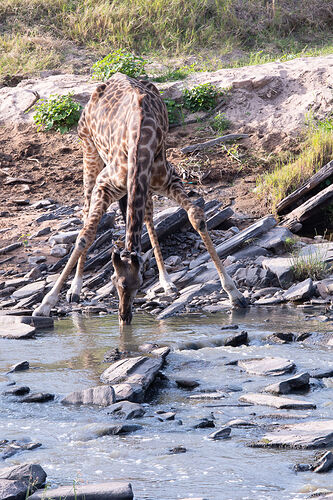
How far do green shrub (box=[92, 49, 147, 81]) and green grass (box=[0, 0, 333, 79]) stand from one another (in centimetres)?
189

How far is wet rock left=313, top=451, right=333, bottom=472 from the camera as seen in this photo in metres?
3.09

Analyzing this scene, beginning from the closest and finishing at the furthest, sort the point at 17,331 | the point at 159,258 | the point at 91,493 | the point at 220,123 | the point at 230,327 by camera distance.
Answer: the point at 91,493
the point at 17,331
the point at 230,327
the point at 159,258
the point at 220,123

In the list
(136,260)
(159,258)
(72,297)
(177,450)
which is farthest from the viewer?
(159,258)

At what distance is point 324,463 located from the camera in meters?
3.10

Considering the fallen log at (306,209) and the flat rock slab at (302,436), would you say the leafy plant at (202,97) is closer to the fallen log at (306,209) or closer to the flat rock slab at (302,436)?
the fallen log at (306,209)

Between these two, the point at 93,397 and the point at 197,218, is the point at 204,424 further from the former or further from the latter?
the point at 197,218

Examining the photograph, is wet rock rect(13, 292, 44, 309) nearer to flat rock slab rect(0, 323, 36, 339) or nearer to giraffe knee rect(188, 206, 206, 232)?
flat rock slab rect(0, 323, 36, 339)

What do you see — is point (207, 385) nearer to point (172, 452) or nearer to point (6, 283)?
point (172, 452)

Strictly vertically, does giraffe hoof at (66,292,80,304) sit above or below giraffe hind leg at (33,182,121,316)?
below

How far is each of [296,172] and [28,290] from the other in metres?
4.47

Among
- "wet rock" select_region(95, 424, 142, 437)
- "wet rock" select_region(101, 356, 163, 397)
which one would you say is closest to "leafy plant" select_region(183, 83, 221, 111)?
"wet rock" select_region(101, 356, 163, 397)

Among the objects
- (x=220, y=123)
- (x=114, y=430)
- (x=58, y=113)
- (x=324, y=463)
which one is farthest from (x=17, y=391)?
(x=58, y=113)

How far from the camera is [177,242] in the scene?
930 centimetres

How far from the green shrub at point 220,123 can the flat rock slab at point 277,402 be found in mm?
8608
